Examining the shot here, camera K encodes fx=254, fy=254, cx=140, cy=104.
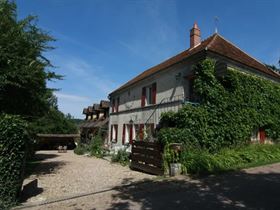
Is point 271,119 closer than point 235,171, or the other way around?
point 235,171

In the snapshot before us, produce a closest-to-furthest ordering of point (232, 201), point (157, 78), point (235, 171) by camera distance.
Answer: point (232, 201) → point (235, 171) → point (157, 78)

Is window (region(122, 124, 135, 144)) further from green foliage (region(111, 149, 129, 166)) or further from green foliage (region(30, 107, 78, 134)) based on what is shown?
green foliage (region(30, 107, 78, 134))

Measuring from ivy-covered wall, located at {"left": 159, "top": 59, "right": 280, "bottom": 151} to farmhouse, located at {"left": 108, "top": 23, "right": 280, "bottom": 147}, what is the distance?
23.1 inches

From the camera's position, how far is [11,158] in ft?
20.8

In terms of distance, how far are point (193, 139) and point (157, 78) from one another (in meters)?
6.54

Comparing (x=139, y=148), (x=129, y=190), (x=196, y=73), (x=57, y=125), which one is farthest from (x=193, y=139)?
(x=57, y=125)

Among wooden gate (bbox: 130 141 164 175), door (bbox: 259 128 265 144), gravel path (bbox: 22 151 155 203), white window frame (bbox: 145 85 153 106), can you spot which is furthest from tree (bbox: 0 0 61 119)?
door (bbox: 259 128 265 144)

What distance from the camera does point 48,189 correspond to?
26.9ft

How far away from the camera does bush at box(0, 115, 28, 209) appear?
6.21m

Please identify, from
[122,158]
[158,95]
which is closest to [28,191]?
[122,158]

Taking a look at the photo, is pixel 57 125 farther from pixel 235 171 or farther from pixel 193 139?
pixel 235 171

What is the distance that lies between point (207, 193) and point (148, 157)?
4.08 metres

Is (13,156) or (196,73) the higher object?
(196,73)

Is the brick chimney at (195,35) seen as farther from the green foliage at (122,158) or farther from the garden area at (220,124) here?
the green foliage at (122,158)
